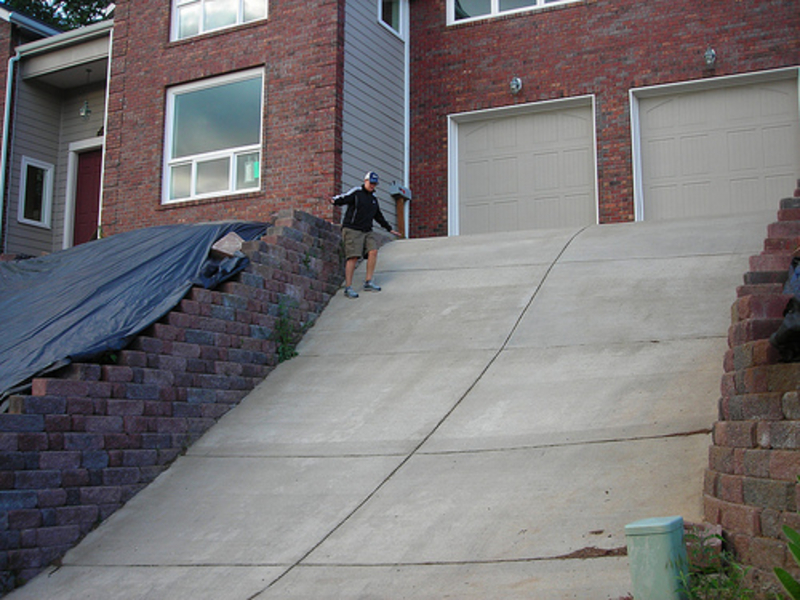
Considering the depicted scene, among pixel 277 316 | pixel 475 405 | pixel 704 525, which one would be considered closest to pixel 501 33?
pixel 277 316

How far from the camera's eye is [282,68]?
12.9 meters

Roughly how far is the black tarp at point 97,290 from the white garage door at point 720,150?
653 cm

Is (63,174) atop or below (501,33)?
below

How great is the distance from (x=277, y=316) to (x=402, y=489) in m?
3.46

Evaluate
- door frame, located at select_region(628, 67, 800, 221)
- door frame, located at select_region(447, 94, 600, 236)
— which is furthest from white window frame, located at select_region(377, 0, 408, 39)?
door frame, located at select_region(628, 67, 800, 221)

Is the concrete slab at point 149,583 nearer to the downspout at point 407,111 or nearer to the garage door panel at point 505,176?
the downspout at point 407,111

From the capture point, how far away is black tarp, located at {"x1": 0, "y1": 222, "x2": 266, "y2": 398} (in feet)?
21.3

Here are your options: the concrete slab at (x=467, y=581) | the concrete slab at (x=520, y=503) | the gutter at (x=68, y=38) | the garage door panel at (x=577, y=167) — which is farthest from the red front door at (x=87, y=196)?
the concrete slab at (x=467, y=581)

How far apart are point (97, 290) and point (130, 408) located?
1.41 meters

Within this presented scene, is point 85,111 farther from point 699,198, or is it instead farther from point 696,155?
point 699,198

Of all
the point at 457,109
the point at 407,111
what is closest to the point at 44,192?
the point at 407,111

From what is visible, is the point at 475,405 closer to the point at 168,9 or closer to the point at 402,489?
the point at 402,489

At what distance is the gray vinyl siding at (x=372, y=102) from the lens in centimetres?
1270

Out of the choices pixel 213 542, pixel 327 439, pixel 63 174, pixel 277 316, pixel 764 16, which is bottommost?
pixel 213 542
